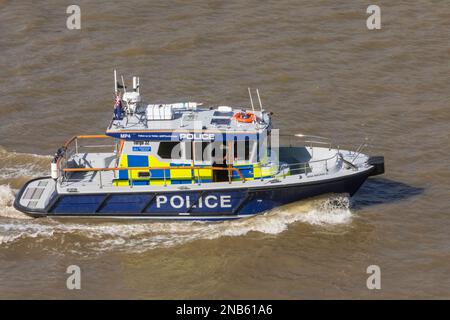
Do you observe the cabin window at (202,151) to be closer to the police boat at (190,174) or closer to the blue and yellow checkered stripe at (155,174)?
the police boat at (190,174)

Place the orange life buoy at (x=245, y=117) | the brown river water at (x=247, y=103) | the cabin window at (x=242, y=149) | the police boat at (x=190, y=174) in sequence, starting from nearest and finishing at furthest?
the brown river water at (x=247, y=103)
the police boat at (x=190, y=174)
the cabin window at (x=242, y=149)
the orange life buoy at (x=245, y=117)

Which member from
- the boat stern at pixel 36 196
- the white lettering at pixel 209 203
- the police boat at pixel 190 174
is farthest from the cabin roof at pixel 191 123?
the boat stern at pixel 36 196

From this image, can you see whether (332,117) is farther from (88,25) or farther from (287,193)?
(88,25)

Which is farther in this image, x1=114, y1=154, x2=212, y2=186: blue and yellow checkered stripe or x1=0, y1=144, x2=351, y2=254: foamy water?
x1=114, y1=154, x2=212, y2=186: blue and yellow checkered stripe

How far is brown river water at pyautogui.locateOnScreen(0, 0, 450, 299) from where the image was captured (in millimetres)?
19531

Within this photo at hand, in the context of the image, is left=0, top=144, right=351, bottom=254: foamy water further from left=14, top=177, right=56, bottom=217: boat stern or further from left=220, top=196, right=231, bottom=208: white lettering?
left=220, top=196, right=231, bottom=208: white lettering

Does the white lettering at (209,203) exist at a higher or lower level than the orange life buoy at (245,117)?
lower

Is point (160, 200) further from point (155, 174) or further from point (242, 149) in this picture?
point (242, 149)

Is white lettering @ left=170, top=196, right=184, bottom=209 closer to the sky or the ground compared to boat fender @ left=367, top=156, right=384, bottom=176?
closer to the ground

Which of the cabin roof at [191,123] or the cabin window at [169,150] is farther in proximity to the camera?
the cabin window at [169,150]

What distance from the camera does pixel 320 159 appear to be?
22.3 metres

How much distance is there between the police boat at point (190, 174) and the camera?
68.5 feet

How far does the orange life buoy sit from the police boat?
25 millimetres

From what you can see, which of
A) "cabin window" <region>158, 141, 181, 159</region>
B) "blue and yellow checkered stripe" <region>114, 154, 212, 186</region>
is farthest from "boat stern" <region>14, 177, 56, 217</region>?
"cabin window" <region>158, 141, 181, 159</region>
